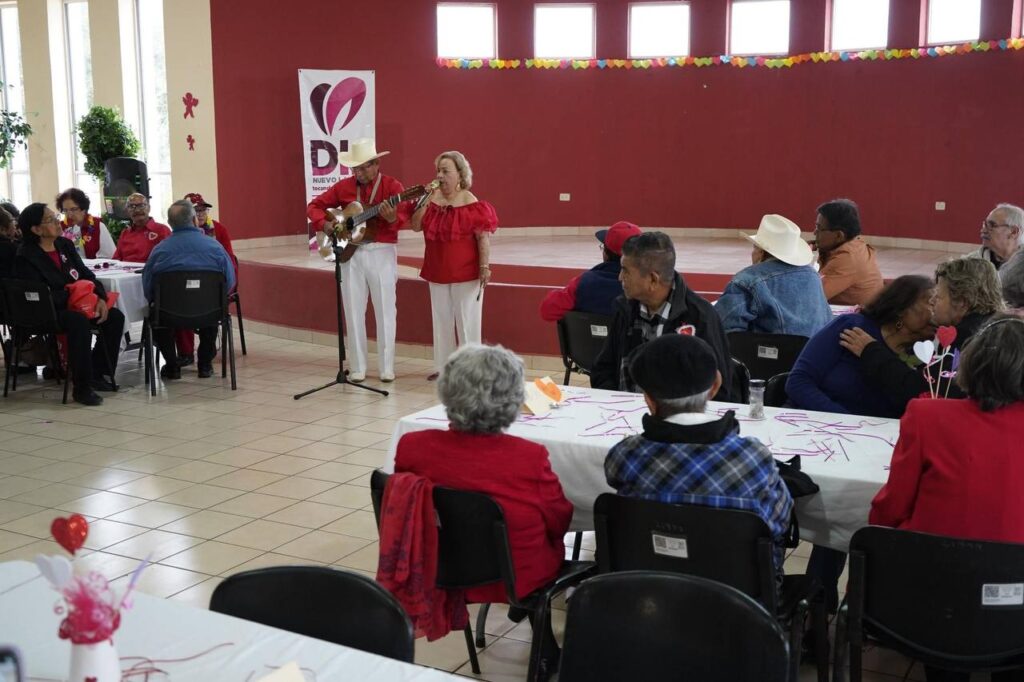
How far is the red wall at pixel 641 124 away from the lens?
1182 cm

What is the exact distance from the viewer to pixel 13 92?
14773 mm

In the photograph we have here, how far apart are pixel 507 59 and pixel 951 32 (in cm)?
541

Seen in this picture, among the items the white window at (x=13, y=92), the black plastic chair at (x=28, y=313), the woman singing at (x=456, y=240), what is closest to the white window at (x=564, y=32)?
the white window at (x=13, y=92)

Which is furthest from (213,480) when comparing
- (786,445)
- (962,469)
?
(962,469)

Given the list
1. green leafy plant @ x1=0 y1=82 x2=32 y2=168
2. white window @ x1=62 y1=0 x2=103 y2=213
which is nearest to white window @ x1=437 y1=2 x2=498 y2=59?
white window @ x1=62 y1=0 x2=103 y2=213

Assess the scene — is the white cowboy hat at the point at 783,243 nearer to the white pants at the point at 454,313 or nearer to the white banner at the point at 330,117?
the white pants at the point at 454,313

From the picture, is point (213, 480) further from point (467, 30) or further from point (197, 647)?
point (467, 30)

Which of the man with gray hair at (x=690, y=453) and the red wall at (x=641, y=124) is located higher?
the red wall at (x=641, y=124)

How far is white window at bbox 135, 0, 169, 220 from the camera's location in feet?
42.9

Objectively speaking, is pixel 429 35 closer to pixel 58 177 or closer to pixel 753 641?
pixel 58 177

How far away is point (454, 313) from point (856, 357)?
3.90 m

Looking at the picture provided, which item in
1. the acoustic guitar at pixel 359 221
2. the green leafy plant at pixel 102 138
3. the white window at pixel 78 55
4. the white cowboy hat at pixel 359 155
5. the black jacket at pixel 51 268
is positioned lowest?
the black jacket at pixel 51 268

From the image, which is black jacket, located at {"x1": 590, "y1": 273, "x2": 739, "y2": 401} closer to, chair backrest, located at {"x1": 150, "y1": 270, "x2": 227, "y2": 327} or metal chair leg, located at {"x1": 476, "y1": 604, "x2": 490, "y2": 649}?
metal chair leg, located at {"x1": 476, "y1": 604, "x2": 490, "y2": 649}

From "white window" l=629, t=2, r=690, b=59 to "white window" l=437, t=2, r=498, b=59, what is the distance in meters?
1.85
